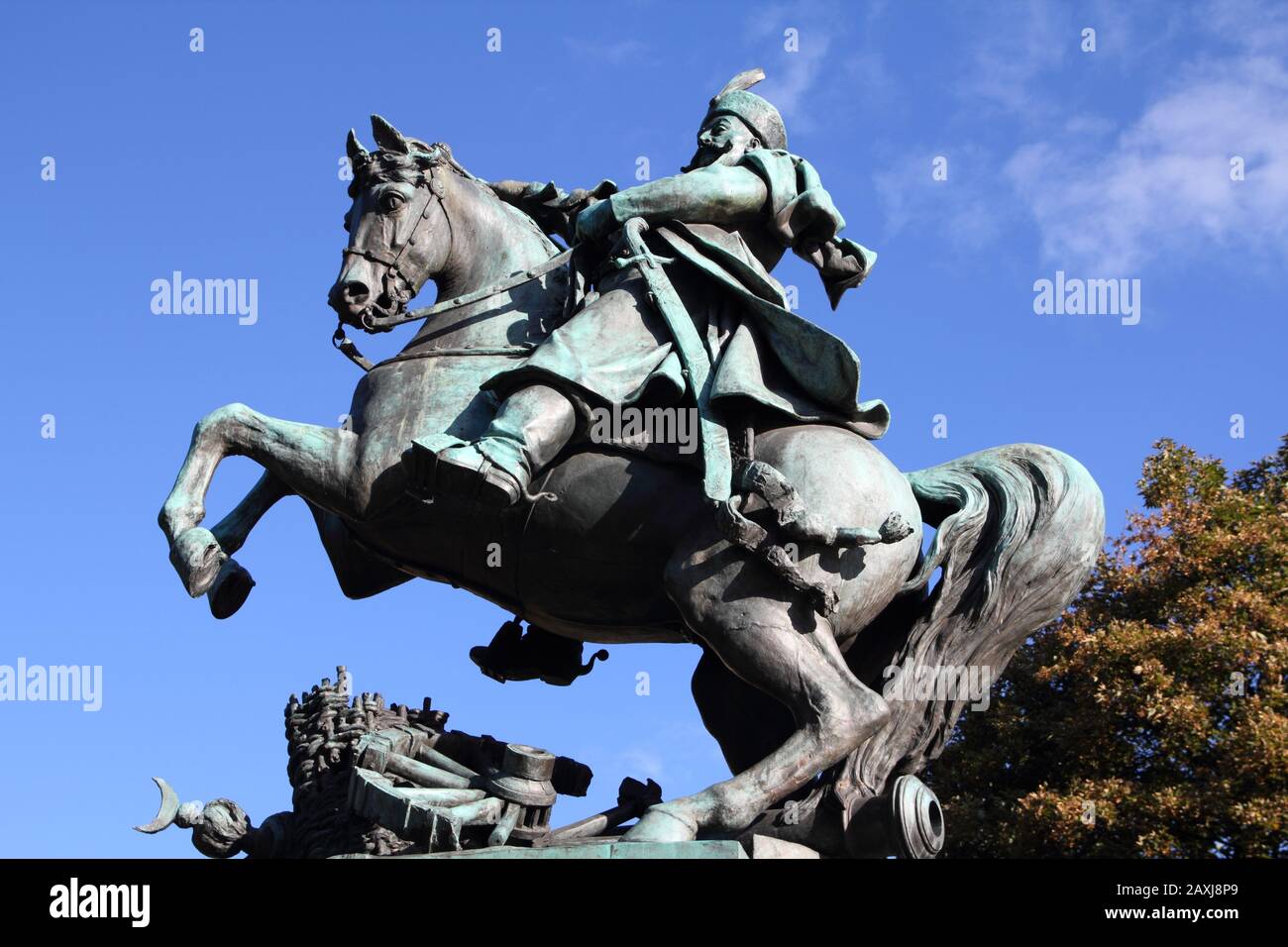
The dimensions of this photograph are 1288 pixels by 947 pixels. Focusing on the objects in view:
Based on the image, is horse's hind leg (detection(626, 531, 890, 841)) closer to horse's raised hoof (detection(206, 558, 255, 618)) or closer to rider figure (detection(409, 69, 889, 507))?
rider figure (detection(409, 69, 889, 507))

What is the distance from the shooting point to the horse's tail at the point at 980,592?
21.2 feet

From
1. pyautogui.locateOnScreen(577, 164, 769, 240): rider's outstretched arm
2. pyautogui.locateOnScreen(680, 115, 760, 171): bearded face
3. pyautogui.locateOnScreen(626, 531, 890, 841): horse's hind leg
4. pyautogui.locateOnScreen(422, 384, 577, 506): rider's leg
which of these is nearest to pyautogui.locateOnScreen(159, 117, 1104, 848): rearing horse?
pyautogui.locateOnScreen(626, 531, 890, 841): horse's hind leg

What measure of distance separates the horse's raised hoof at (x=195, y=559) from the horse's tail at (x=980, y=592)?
264 centimetres

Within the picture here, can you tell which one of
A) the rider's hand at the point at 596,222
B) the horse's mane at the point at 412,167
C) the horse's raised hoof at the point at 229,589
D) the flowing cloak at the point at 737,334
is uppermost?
the horse's mane at the point at 412,167

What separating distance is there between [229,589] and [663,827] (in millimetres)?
2287

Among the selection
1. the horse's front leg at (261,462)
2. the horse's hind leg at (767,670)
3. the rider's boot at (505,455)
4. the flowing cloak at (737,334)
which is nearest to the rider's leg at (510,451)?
the rider's boot at (505,455)

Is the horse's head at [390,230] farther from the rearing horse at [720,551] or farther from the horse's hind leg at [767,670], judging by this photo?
the horse's hind leg at [767,670]

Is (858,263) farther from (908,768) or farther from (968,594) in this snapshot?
(908,768)

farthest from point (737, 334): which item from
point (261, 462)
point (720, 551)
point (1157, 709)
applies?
point (1157, 709)

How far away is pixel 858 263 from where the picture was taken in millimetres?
7207

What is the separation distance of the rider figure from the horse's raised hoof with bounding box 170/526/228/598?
0.96 metres

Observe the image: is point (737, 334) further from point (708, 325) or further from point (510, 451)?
point (510, 451)

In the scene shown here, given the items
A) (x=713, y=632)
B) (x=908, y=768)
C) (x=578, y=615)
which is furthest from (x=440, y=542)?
(x=908, y=768)

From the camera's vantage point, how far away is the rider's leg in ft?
20.0
